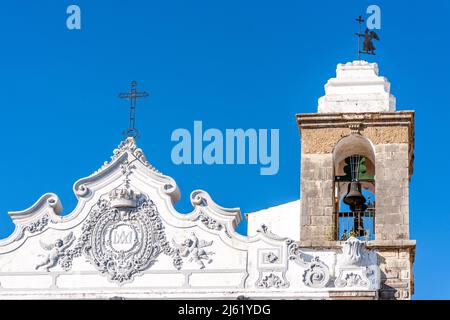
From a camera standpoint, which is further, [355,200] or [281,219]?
[281,219]

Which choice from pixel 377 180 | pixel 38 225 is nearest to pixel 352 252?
pixel 377 180

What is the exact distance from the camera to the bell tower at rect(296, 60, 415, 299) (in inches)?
1225

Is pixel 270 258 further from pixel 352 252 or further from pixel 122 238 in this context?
pixel 122 238

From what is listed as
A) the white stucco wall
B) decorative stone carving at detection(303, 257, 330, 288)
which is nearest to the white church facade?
decorative stone carving at detection(303, 257, 330, 288)

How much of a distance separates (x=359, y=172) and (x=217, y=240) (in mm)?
3823

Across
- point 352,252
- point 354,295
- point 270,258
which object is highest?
point 352,252

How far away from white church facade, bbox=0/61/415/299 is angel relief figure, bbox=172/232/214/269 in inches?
0.7

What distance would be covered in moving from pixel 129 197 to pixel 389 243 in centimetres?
484

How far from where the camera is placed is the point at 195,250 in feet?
100

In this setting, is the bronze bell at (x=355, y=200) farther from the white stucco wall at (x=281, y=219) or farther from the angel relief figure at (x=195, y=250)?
the white stucco wall at (x=281, y=219)

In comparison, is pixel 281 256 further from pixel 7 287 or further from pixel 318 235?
pixel 7 287

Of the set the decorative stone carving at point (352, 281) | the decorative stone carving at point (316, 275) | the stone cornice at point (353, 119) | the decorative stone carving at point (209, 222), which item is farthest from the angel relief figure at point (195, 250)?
the stone cornice at point (353, 119)
